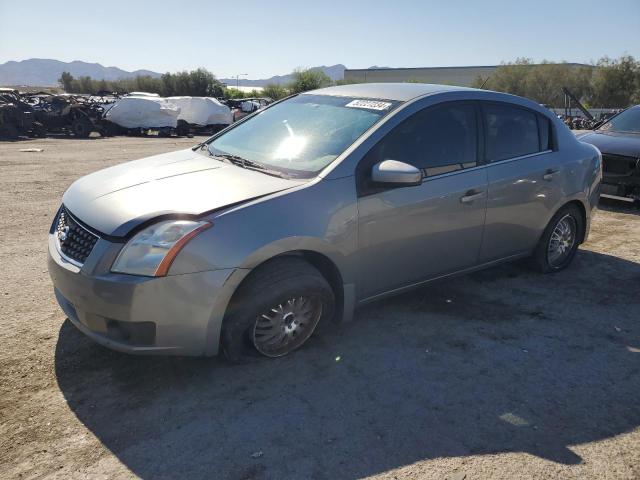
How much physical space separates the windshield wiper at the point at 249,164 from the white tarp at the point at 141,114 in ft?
72.8

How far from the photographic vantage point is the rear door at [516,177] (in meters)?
4.22

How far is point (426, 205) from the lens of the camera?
3.71 metres

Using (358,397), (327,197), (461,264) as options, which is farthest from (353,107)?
(358,397)

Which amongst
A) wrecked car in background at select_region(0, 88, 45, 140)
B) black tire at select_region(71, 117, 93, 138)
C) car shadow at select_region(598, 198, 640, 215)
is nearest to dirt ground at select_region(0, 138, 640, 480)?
car shadow at select_region(598, 198, 640, 215)

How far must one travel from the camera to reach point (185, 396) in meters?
2.94

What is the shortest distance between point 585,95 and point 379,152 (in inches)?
2295

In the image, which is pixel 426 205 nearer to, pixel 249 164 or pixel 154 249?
pixel 249 164

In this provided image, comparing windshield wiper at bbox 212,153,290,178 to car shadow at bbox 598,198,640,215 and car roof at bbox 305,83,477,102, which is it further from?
car shadow at bbox 598,198,640,215

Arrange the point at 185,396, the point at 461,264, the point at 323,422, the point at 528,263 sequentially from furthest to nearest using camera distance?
the point at 528,263
the point at 461,264
the point at 185,396
the point at 323,422

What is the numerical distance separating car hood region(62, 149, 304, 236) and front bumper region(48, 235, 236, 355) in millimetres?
235

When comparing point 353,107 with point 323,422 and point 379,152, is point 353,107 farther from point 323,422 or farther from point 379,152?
point 323,422

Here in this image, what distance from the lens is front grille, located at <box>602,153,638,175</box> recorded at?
7.54 m

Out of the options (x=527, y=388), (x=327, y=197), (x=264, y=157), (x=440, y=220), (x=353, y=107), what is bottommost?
(x=527, y=388)

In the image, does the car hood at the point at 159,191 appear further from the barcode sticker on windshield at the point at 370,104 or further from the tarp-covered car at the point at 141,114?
the tarp-covered car at the point at 141,114
